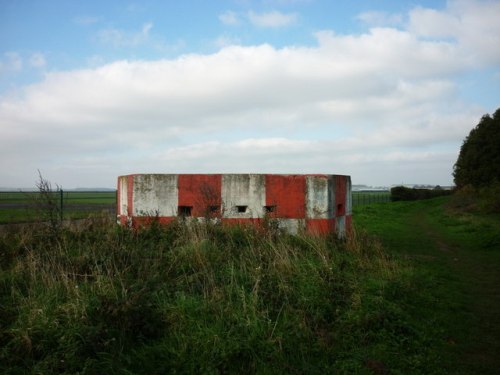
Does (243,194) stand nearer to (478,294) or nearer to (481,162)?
(478,294)

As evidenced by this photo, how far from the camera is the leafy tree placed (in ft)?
84.9

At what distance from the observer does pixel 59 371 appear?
3549 millimetres

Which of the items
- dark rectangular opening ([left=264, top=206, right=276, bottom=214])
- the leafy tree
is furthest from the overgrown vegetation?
dark rectangular opening ([left=264, top=206, right=276, bottom=214])

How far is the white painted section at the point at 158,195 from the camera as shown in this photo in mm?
9375

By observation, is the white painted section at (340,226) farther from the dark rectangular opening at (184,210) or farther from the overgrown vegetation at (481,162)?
the overgrown vegetation at (481,162)

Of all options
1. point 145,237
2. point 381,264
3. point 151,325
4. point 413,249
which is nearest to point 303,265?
point 381,264

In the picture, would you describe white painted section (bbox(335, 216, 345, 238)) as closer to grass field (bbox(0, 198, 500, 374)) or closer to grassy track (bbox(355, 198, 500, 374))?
grassy track (bbox(355, 198, 500, 374))

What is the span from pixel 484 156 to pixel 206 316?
27544mm

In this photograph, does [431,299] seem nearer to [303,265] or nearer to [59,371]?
[303,265]

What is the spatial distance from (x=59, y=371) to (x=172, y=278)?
7.42 ft

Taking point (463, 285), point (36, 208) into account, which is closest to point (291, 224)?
point (463, 285)

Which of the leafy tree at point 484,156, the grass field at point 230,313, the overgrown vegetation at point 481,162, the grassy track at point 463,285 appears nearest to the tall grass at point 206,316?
the grass field at point 230,313

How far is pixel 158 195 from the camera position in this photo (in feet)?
30.9

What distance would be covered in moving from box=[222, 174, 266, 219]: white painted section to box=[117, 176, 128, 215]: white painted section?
2479 millimetres
